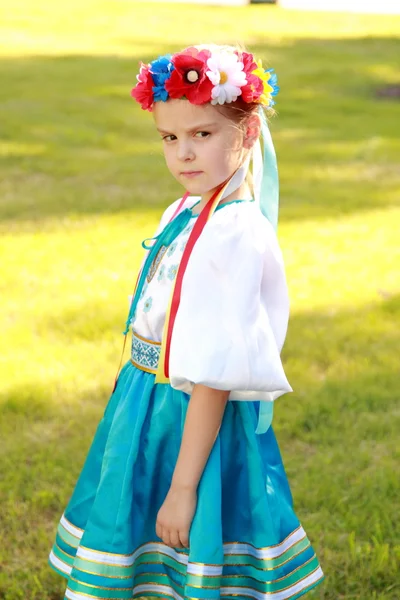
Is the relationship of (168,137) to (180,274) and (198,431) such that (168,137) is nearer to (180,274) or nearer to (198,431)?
(180,274)

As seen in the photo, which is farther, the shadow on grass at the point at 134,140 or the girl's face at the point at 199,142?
the shadow on grass at the point at 134,140

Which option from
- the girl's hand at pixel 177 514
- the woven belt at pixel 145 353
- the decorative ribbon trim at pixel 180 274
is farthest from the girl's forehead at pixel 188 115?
the girl's hand at pixel 177 514

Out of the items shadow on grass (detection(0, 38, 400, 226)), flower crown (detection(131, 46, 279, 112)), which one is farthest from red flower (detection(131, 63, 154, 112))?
shadow on grass (detection(0, 38, 400, 226))

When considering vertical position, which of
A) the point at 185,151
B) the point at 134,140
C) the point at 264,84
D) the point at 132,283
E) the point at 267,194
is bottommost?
the point at 134,140

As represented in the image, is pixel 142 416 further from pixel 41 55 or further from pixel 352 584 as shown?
pixel 41 55

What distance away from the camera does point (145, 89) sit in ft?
5.69

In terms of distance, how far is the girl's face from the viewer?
5.59 ft

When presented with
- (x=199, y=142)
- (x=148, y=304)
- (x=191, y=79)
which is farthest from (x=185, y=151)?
(x=148, y=304)

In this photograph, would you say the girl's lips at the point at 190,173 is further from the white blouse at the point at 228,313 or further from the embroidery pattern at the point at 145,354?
the embroidery pattern at the point at 145,354

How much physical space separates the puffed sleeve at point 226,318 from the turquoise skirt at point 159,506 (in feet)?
0.54

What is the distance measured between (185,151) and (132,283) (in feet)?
9.20

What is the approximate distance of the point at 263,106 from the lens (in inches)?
70.9

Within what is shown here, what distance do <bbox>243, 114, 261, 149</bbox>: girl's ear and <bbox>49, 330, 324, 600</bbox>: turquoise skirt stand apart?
494mm

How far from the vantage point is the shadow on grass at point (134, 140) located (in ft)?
19.9
